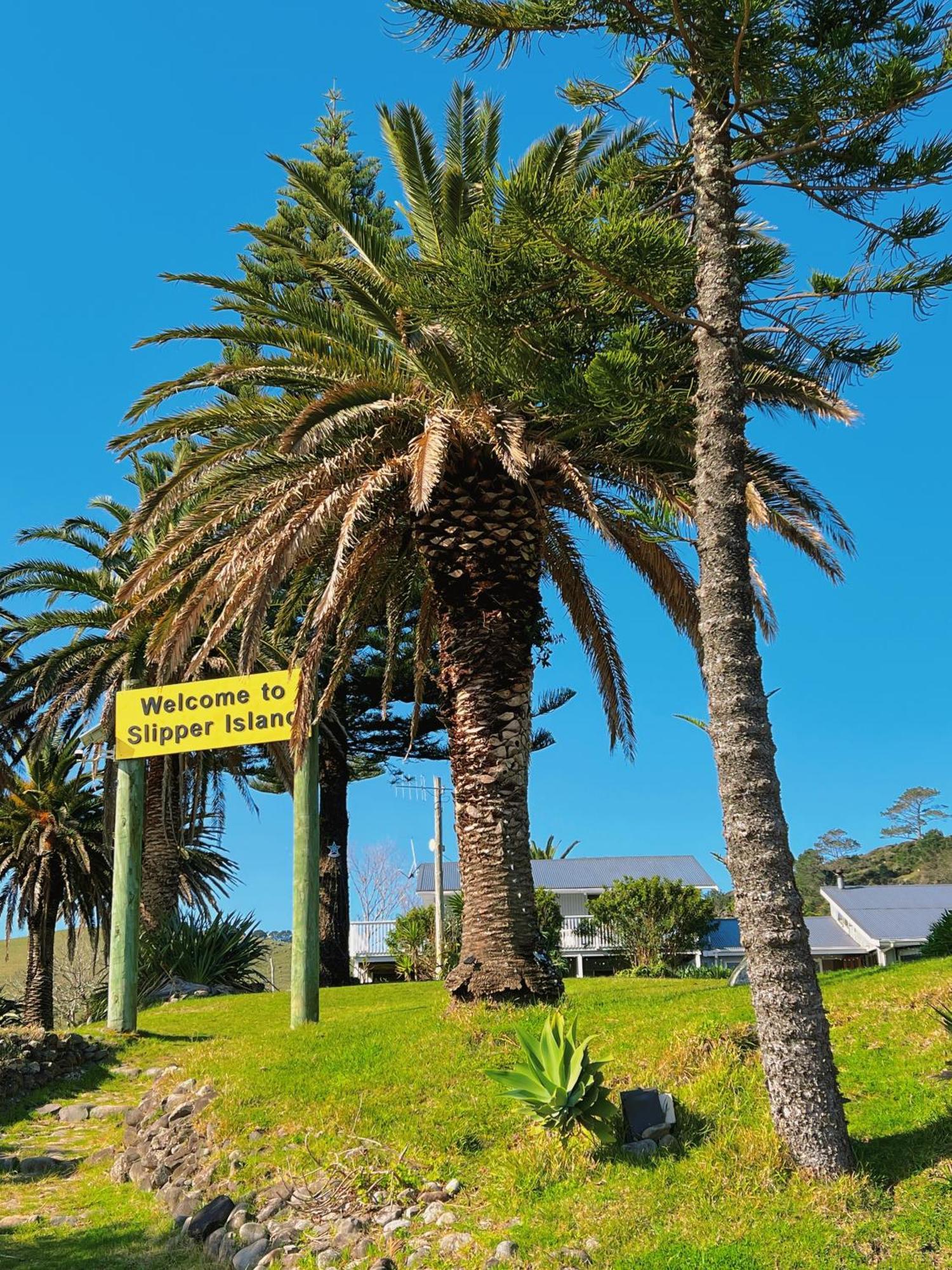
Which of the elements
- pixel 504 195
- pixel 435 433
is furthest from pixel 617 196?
pixel 435 433

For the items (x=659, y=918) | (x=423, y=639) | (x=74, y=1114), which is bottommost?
(x=74, y=1114)

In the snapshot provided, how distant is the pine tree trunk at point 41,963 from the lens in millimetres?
19161

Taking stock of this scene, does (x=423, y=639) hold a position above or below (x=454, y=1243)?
above

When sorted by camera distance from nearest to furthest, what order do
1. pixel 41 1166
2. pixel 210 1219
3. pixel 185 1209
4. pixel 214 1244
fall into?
pixel 214 1244 < pixel 210 1219 < pixel 185 1209 < pixel 41 1166

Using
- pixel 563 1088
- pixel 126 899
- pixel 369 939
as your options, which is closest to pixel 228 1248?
pixel 563 1088

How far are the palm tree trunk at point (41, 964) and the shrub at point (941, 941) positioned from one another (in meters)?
13.8

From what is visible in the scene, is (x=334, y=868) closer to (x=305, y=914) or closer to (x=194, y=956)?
(x=194, y=956)

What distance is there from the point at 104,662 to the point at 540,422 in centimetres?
987

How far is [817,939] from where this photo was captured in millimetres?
31797

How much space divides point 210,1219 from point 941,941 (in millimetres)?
9122

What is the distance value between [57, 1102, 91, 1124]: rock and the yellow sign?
12.2 ft

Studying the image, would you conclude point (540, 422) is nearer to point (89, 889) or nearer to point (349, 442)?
point (349, 442)

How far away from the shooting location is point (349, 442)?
11.8 m

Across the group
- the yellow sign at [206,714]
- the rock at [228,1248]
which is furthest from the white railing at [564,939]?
the rock at [228,1248]
